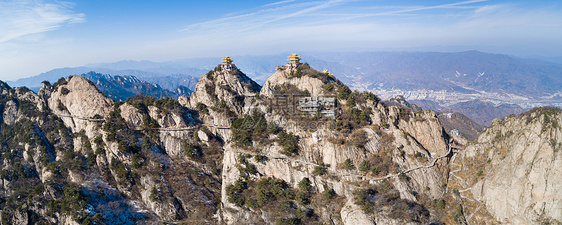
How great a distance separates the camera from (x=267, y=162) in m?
56.0

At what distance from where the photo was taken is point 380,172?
50031 mm

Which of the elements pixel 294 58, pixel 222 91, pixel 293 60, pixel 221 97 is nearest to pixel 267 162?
pixel 221 97

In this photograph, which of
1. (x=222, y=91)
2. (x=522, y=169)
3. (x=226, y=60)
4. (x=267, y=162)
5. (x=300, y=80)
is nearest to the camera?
(x=522, y=169)

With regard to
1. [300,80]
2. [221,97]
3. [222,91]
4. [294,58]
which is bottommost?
[221,97]

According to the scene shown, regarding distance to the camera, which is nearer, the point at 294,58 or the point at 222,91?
the point at 294,58

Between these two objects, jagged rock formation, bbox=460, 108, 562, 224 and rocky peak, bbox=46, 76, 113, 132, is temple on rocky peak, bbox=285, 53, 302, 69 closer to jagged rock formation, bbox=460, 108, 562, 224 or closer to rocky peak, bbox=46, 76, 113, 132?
jagged rock formation, bbox=460, 108, 562, 224

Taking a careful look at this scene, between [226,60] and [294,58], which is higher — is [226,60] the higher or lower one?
the higher one

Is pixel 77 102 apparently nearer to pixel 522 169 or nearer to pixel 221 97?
pixel 221 97

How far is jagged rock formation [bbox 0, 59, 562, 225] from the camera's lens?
4369 cm

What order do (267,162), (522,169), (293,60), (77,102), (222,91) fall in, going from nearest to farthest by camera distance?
(522,169) < (267,162) < (293,60) < (222,91) < (77,102)

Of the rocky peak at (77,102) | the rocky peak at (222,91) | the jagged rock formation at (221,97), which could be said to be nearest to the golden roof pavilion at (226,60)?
the rocky peak at (222,91)

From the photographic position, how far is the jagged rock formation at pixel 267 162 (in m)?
Result: 43.7

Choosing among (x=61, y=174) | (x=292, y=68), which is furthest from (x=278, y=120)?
(x=61, y=174)

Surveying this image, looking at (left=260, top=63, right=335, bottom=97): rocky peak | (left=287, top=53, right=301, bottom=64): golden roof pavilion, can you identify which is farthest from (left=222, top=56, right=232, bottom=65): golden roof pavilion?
(left=287, top=53, right=301, bottom=64): golden roof pavilion
